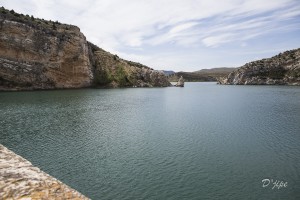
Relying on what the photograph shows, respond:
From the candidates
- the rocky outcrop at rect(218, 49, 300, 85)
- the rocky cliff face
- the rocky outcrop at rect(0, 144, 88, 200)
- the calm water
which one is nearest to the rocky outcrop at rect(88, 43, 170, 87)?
the rocky cliff face

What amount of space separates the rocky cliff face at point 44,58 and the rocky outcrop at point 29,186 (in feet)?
348

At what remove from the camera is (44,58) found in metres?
113

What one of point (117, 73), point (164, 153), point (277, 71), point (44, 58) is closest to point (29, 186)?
point (164, 153)

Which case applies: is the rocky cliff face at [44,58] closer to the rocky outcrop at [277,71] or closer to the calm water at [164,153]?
the calm water at [164,153]

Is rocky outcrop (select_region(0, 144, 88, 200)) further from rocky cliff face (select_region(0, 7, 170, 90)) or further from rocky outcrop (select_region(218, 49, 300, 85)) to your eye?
rocky outcrop (select_region(218, 49, 300, 85))

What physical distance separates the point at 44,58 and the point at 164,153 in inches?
3888

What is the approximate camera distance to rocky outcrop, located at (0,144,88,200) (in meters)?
6.90

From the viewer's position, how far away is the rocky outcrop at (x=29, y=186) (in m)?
6.90

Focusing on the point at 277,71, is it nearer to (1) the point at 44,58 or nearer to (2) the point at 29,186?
(1) the point at 44,58

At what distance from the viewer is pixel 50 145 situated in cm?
3194

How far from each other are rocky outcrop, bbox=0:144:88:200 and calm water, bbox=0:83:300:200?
11496mm

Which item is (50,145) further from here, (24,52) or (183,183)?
(24,52)

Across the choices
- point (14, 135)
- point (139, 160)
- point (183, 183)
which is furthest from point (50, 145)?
point (183, 183)

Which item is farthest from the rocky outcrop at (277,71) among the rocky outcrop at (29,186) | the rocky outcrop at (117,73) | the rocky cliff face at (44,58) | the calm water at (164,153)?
the rocky outcrop at (29,186)
